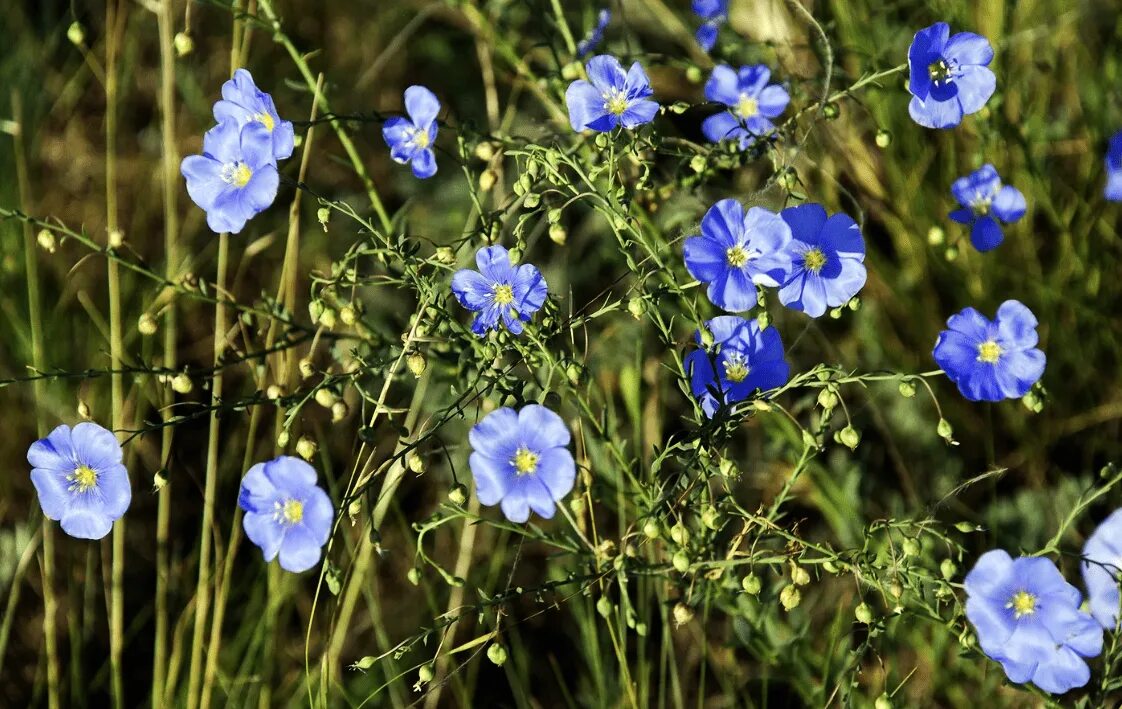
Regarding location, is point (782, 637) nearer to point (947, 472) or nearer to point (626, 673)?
point (626, 673)

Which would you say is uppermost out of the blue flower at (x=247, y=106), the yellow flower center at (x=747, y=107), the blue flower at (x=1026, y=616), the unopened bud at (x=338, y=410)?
the blue flower at (x=247, y=106)

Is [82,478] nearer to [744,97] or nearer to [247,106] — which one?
[247,106]

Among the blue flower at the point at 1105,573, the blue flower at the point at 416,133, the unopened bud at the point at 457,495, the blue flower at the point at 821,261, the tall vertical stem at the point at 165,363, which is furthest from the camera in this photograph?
the tall vertical stem at the point at 165,363

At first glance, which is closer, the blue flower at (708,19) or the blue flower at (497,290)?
the blue flower at (497,290)

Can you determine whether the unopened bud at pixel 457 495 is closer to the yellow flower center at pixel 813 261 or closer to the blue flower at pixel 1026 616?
the yellow flower center at pixel 813 261

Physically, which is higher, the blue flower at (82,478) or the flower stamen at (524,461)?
the blue flower at (82,478)

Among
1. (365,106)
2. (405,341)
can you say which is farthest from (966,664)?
(365,106)

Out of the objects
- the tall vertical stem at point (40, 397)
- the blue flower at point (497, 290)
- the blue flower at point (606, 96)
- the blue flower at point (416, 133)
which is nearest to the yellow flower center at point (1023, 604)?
the blue flower at point (497, 290)

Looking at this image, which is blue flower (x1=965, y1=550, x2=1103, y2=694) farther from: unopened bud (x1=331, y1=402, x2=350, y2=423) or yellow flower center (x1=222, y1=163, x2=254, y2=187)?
yellow flower center (x1=222, y1=163, x2=254, y2=187)

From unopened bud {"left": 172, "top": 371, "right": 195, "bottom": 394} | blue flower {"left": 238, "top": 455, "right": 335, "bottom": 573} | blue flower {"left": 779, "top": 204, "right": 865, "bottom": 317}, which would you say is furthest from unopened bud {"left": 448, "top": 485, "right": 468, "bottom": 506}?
blue flower {"left": 779, "top": 204, "right": 865, "bottom": 317}
